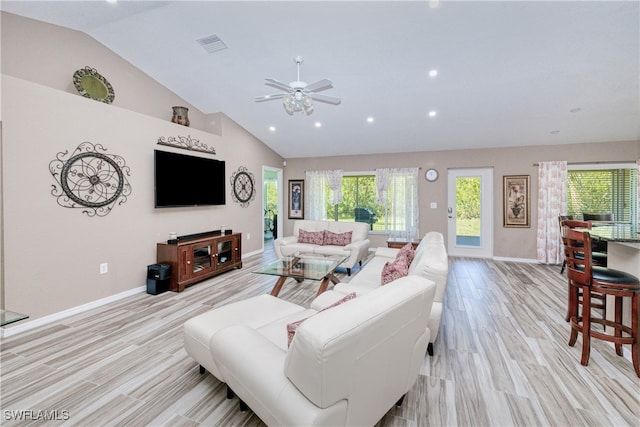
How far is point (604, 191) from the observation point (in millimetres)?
5570

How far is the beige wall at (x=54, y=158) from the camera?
2.74 meters

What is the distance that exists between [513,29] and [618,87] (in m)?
2.23

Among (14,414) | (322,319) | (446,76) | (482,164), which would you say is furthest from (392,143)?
(14,414)

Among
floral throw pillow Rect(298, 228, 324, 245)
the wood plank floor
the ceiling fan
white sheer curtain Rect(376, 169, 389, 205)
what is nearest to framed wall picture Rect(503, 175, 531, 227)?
white sheer curtain Rect(376, 169, 389, 205)

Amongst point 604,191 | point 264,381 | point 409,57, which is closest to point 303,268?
point 264,381

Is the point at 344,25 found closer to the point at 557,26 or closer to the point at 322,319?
the point at 557,26

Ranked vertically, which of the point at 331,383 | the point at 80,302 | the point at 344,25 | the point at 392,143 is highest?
the point at 344,25

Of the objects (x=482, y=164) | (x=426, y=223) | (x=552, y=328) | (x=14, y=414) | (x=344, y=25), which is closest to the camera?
(x=14, y=414)

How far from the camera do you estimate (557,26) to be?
112 inches

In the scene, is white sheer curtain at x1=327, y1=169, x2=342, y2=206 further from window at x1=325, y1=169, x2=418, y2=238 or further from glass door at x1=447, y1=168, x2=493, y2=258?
glass door at x1=447, y1=168, x2=493, y2=258

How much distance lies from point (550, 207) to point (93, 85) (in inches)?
317

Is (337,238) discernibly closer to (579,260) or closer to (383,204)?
(383,204)

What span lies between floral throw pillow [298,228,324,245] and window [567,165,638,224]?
16.9 ft

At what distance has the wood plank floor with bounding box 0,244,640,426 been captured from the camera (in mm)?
1710
